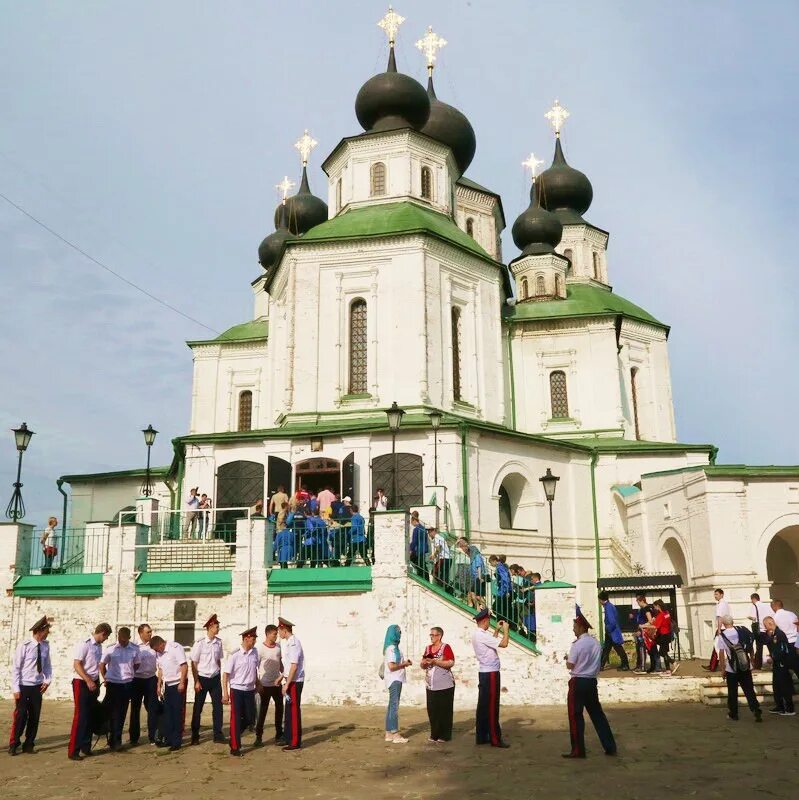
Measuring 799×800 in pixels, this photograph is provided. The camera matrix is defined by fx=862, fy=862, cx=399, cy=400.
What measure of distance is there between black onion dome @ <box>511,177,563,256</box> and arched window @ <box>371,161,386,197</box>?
30.9ft

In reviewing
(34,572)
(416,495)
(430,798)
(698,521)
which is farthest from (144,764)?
(698,521)

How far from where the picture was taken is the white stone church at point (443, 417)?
20.0 metres

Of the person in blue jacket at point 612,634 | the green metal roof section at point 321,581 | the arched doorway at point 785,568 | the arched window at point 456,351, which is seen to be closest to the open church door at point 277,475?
the arched window at point 456,351

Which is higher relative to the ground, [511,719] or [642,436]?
[642,436]

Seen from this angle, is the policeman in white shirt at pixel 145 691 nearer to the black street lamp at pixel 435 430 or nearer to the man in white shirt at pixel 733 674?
the man in white shirt at pixel 733 674

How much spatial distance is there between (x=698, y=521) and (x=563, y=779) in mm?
13335

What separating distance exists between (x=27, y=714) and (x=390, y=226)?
18737 millimetres

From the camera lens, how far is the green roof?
25.9 metres

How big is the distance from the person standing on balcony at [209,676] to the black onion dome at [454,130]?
27230mm

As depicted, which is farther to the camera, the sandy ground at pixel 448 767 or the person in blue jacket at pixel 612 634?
the person in blue jacket at pixel 612 634

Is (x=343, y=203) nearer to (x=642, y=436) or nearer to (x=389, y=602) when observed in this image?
(x=642, y=436)

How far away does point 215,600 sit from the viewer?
15.5m

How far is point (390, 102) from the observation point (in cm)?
2964

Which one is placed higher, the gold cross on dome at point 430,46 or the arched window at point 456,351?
the gold cross on dome at point 430,46
